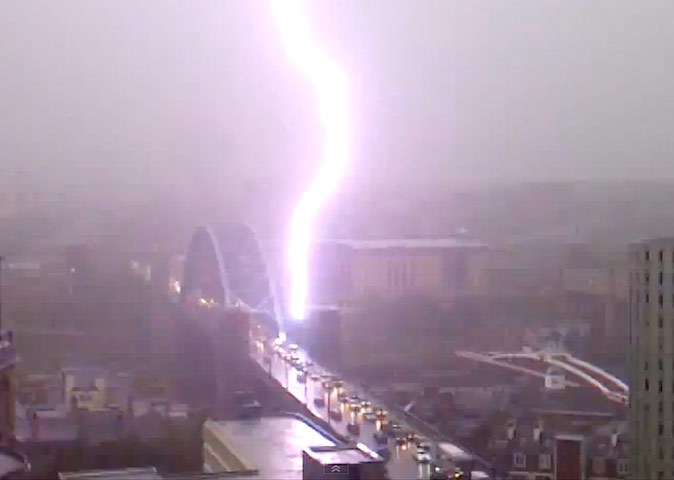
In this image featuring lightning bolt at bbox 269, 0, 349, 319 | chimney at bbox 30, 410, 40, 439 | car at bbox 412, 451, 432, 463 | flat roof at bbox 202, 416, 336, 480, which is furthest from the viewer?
lightning bolt at bbox 269, 0, 349, 319

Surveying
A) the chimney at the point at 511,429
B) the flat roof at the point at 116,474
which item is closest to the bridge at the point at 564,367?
the chimney at the point at 511,429

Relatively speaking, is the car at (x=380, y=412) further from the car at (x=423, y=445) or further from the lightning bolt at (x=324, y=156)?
the lightning bolt at (x=324, y=156)

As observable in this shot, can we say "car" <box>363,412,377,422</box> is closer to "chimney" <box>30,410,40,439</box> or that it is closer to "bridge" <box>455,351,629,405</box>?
"bridge" <box>455,351,629,405</box>

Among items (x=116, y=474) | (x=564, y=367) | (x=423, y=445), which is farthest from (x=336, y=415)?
(x=564, y=367)

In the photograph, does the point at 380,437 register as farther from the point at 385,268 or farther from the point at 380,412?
the point at 385,268

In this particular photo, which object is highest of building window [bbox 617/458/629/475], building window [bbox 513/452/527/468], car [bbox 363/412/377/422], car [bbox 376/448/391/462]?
car [bbox 363/412/377/422]

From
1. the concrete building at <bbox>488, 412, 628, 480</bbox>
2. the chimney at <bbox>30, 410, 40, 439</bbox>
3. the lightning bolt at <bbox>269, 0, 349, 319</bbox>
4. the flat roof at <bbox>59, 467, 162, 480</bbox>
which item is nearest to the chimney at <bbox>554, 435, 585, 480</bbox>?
the concrete building at <bbox>488, 412, 628, 480</bbox>

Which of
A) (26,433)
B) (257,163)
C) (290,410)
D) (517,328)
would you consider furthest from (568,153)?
(26,433)
